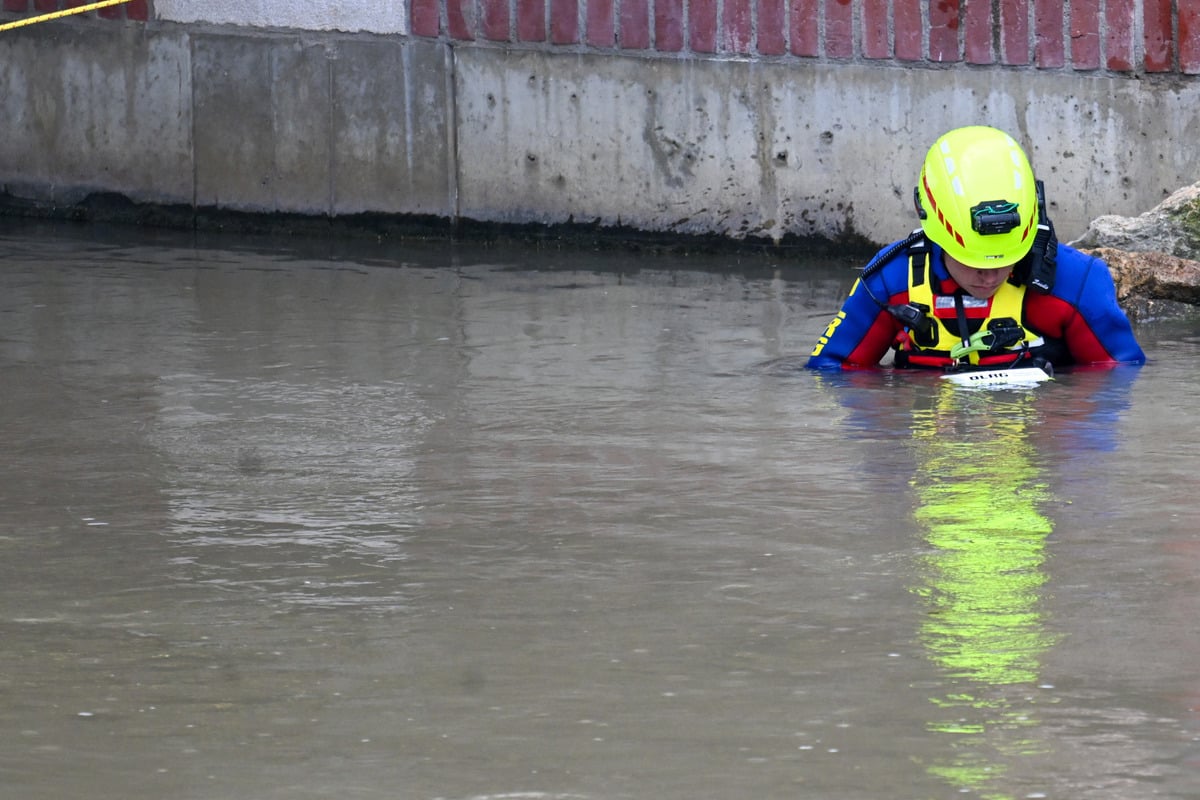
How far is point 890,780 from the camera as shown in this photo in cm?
321

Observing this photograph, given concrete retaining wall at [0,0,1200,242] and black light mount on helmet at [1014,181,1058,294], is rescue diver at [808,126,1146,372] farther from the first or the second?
concrete retaining wall at [0,0,1200,242]

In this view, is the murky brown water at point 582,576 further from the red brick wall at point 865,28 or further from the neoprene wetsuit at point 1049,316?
the red brick wall at point 865,28

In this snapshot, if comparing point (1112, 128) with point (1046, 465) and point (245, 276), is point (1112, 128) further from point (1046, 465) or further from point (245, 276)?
point (1046, 465)

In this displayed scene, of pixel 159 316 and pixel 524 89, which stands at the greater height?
pixel 524 89

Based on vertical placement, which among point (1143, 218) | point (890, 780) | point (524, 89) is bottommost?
point (890, 780)

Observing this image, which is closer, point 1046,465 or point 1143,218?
point 1046,465

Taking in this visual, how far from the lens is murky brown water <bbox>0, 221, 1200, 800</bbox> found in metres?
3.35

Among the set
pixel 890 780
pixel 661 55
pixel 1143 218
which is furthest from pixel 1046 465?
pixel 661 55

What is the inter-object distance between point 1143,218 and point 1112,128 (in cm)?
95

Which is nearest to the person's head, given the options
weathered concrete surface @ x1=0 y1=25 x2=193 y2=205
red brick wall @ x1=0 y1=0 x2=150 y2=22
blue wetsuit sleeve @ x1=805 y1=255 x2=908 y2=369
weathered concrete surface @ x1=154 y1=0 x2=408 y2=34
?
blue wetsuit sleeve @ x1=805 y1=255 x2=908 y2=369

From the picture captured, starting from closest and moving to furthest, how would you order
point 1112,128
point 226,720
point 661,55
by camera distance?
point 226,720
point 1112,128
point 661,55

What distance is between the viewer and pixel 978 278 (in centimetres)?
690

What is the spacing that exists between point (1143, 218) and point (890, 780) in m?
6.27

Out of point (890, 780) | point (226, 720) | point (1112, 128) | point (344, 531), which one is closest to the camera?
point (890, 780)
